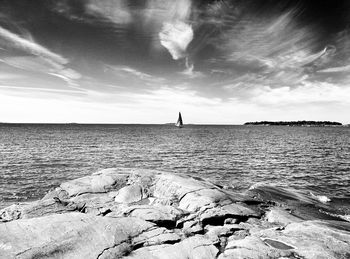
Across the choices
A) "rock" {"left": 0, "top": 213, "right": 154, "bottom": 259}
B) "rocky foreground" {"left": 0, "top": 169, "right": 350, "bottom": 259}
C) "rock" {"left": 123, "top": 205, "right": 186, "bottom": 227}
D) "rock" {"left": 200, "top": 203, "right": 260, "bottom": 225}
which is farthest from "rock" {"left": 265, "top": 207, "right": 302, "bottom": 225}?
"rock" {"left": 0, "top": 213, "right": 154, "bottom": 259}

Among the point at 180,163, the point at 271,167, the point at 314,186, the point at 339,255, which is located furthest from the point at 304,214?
the point at 180,163

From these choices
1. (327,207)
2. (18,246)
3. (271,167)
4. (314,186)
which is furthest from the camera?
(271,167)

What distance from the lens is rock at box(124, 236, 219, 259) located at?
26.8 ft

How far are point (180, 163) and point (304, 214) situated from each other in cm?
2446

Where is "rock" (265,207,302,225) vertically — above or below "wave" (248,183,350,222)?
above

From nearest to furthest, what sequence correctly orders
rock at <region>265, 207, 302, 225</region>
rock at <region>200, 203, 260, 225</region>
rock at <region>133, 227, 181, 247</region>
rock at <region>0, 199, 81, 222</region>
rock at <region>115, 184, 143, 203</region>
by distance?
rock at <region>133, 227, 181, 247</region> → rock at <region>200, 203, 260, 225</region> → rock at <region>265, 207, 302, 225</region> → rock at <region>0, 199, 81, 222</region> → rock at <region>115, 184, 143, 203</region>

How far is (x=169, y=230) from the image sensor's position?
10.2m

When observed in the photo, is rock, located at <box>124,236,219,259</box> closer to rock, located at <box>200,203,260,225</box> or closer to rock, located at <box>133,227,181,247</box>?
rock, located at <box>133,227,181,247</box>

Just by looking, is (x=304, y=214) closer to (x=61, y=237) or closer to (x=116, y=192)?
(x=116, y=192)

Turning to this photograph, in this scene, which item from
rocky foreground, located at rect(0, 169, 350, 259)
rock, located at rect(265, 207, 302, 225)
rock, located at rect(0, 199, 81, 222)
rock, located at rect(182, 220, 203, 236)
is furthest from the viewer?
rock, located at rect(0, 199, 81, 222)

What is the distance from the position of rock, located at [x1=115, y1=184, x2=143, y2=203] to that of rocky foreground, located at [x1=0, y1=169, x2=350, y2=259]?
72 millimetres

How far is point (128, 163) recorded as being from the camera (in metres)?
38.8

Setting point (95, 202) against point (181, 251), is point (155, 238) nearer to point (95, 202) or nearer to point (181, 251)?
point (181, 251)

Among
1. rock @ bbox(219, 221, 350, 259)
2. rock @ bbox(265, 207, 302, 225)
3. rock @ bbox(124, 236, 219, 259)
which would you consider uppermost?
rock @ bbox(124, 236, 219, 259)
